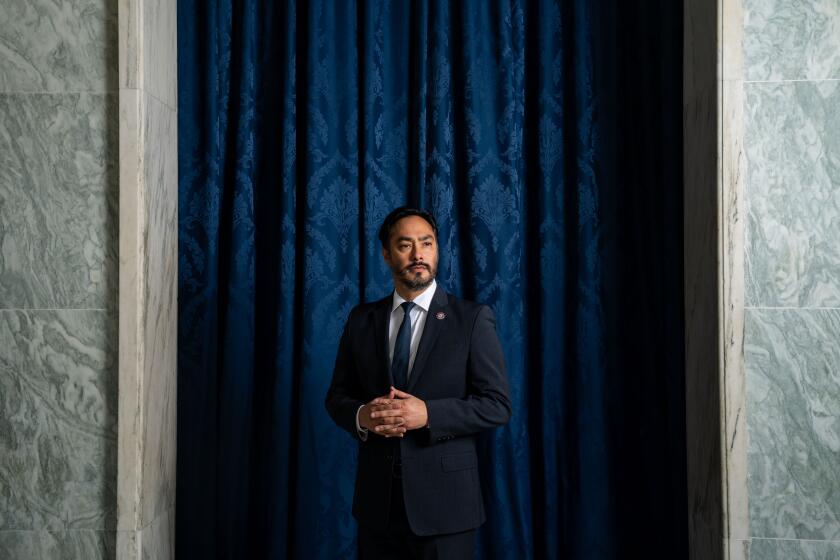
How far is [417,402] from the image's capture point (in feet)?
6.77

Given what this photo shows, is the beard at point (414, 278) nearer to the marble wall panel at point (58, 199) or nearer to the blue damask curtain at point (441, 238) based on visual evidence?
the blue damask curtain at point (441, 238)

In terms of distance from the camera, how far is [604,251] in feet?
9.55

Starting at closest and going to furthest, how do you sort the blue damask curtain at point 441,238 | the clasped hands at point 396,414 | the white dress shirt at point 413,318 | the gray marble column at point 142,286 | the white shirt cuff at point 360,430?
1. the clasped hands at point 396,414
2. the white shirt cuff at point 360,430
3. the white dress shirt at point 413,318
4. the gray marble column at point 142,286
5. the blue damask curtain at point 441,238

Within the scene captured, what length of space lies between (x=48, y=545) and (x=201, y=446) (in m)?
0.61

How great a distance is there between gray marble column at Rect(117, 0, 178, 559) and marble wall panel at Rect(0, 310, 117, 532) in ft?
0.23

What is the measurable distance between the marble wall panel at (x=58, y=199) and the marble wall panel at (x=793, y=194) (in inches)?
76.5

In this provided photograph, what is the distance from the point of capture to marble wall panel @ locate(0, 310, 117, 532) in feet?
8.16

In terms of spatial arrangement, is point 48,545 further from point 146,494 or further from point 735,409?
point 735,409

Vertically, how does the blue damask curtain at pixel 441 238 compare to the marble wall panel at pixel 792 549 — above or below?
above

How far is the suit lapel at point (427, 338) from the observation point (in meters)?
2.18

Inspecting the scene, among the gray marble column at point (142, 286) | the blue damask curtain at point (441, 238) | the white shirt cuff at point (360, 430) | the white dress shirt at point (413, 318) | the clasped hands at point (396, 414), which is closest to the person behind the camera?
the clasped hands at point (396, 414)

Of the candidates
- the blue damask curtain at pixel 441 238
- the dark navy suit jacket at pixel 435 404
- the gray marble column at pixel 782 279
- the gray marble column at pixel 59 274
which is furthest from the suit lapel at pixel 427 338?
the gray marble column at pixel 59 274

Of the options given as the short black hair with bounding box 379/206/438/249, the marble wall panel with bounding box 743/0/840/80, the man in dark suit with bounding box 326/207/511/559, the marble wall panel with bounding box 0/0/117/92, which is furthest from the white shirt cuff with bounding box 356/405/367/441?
the marble wall panel with bounding box 743/0/840/80

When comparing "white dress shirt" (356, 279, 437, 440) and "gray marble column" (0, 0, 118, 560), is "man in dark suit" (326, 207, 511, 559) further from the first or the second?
"gray marble column" (0, 0, 118, 560)
